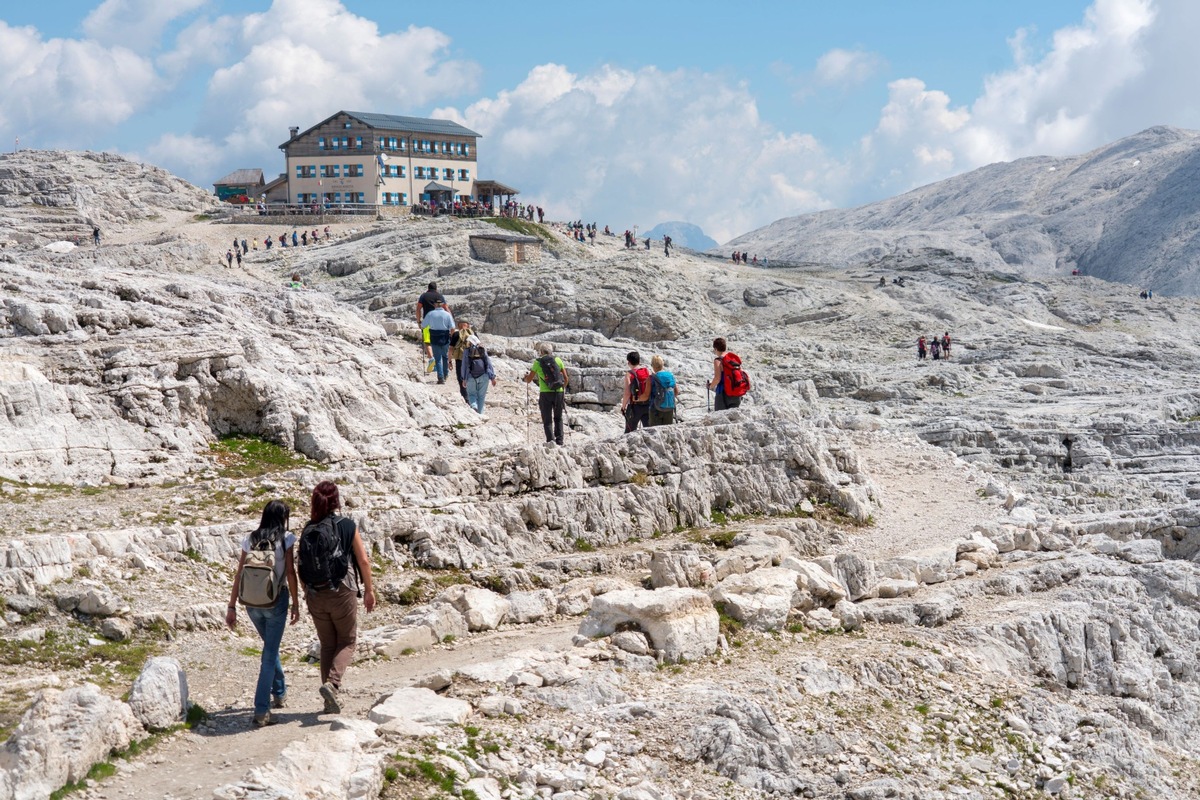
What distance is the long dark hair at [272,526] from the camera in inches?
405

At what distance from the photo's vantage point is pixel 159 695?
9.52 meters

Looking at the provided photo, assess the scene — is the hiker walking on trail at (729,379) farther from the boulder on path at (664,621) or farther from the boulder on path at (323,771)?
the boulder on path at (323,771)

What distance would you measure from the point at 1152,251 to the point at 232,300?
380 feet

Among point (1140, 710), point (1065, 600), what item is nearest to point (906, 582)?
point (1065, 600)

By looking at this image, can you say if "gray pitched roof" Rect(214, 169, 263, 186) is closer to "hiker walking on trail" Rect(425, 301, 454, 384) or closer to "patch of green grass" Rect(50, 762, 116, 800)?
"hiker walking on trail" Rect(425, 301, 454, 384)

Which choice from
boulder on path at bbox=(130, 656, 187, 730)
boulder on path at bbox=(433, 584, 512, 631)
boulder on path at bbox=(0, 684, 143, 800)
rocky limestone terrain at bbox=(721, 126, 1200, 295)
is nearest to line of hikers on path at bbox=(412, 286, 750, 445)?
boulder on path at bbox=(433, 584, 512, 631)

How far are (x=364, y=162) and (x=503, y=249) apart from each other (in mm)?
28042

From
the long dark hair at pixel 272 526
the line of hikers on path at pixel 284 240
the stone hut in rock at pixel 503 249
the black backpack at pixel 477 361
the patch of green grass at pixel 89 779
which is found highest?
the line of hikers on path at pixel 284 240

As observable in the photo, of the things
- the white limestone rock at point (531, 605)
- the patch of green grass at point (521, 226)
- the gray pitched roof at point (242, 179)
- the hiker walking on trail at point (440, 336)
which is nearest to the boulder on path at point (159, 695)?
the white limestone rock at point (531, 605)

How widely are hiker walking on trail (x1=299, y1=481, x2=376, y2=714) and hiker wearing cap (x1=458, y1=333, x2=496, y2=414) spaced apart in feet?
43.5

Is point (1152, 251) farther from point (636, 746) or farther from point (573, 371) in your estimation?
point (636, 746)

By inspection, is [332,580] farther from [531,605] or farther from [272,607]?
[531,605]

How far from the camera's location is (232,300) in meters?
25.2

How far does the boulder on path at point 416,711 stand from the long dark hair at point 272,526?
179cm
